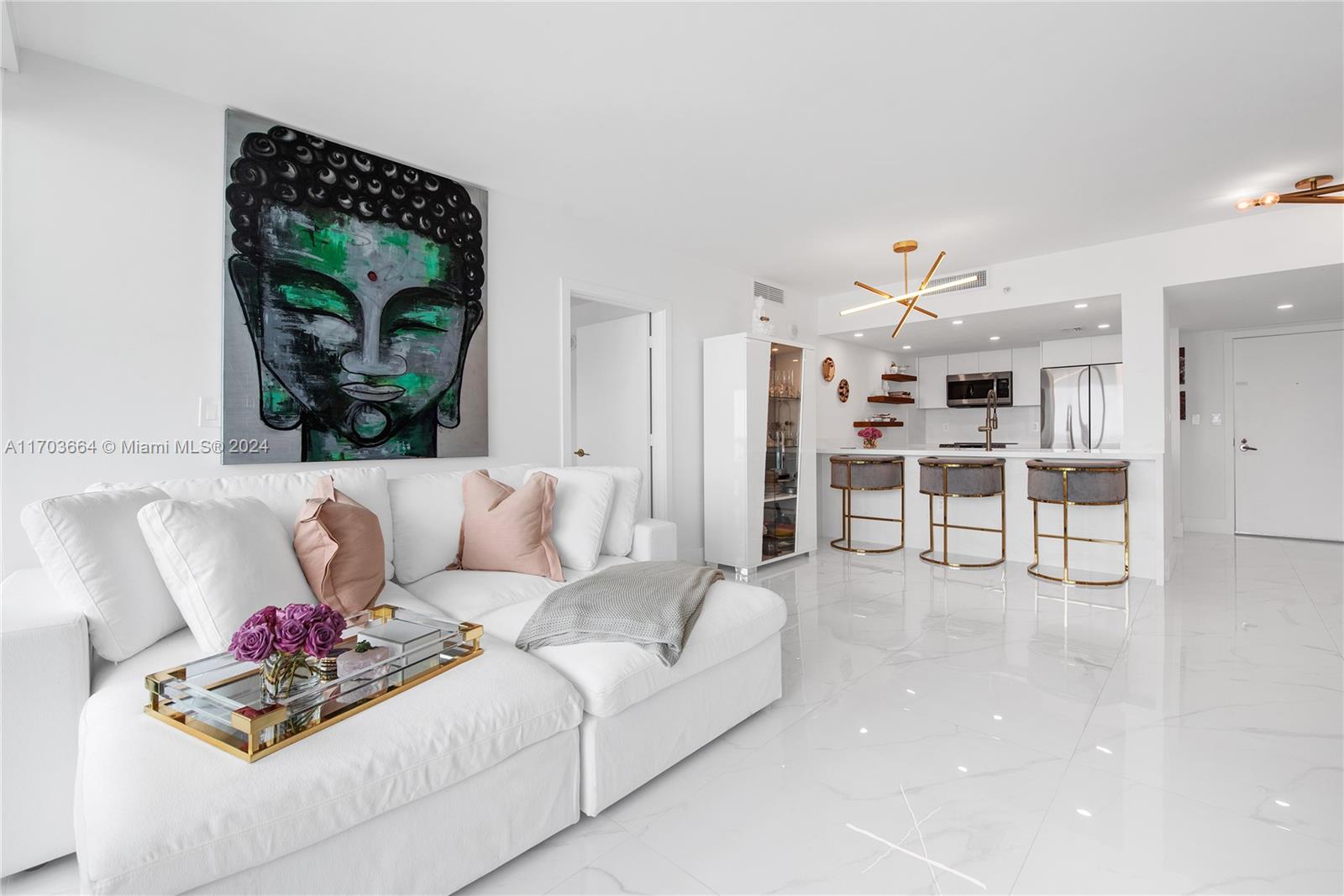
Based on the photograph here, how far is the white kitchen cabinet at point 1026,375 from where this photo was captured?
7164mm

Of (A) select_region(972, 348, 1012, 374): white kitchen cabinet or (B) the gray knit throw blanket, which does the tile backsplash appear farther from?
(B) the gray knit throw blanket

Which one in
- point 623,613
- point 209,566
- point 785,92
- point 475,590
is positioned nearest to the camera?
point 209,566

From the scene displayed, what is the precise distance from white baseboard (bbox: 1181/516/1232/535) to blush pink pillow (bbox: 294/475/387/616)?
24.9ft

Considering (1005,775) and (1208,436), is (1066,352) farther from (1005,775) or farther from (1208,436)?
(1005,775)

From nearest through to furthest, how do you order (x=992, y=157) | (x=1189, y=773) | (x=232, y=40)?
(x=1189, y=773)
(x=232, y=40)
(x=992, y=157)

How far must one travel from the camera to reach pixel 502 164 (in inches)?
133

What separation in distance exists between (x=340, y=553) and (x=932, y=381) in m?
7.39

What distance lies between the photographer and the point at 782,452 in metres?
5.20

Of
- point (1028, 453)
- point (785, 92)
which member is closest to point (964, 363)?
point (1028, 453)

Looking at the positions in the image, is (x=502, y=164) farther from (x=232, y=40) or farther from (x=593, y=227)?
(x=232, y=40)

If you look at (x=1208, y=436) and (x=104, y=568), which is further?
(x=1208, y=436)

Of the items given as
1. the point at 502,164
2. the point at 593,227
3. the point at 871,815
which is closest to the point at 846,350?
the point at 593,227

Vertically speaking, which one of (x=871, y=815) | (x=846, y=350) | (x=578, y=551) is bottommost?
(x=871, y=815)

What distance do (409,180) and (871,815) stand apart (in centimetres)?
340
